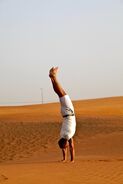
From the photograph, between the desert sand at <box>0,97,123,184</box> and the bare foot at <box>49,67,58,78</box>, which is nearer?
the desert sand at <box>0,97,123,184</box>

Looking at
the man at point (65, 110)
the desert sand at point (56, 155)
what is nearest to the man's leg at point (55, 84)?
the man at point (65, 110)

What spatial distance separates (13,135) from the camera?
2114 centimetres

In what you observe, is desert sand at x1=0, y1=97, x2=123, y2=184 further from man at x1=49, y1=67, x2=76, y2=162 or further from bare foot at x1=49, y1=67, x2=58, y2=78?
bare foot at x1=49, y1=67, x2=58, y2=78

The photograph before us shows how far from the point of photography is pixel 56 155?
51.2ft

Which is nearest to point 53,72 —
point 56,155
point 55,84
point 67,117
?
point 55,84

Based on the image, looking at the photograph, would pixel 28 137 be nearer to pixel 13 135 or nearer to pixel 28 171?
pixel 13 135

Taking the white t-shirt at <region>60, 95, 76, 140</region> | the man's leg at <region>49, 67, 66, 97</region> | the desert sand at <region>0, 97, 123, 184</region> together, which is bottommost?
the desert sand at <region>0, 97, 123, 184</region>

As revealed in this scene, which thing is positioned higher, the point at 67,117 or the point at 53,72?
the point at 53,72

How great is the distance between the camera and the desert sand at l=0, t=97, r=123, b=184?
27.9 feet

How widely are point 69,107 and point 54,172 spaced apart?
191 cm

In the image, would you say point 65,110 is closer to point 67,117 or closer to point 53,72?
point 67,117

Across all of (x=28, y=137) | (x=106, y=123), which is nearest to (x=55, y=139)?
(x=28, y=137)

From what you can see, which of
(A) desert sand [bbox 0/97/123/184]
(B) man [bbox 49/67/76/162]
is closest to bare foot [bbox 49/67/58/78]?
(B) man [bbox 49/67/76/162]

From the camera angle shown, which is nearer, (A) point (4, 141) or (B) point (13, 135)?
(A) point (4, 141)
